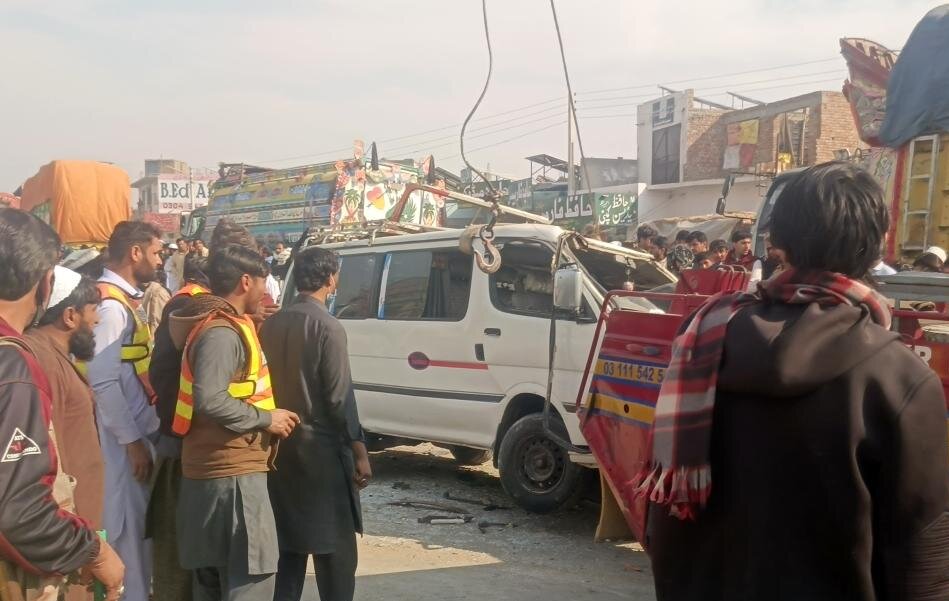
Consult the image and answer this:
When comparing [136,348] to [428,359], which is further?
[428,359]

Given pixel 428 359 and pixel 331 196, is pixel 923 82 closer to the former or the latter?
pixel 428 359

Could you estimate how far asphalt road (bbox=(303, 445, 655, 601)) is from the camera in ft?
15.5

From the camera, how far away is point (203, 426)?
3.26 metres

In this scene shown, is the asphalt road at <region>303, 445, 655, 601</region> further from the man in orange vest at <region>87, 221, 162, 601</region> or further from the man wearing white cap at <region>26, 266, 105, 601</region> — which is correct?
the man wearing white cap at <region>26, 266, 105, 601</region>

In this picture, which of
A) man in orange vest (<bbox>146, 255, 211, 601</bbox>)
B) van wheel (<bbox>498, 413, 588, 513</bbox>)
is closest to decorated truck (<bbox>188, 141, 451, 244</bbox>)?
van wheel (<bbox>498, 413, 588, 513</bbox>)

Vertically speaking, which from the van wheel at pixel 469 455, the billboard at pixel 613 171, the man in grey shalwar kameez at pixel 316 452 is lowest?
the van wheel at pixel 469 455

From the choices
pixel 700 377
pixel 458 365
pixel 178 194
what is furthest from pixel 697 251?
pixel 178 194

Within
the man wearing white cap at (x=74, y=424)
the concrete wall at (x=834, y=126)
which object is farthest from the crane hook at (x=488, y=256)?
the concrete wall at (x=834, y=126)

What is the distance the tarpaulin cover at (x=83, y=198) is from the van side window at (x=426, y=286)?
250 cm

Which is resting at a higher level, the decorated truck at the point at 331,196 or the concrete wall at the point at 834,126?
the concrete wall at the point at 834,126

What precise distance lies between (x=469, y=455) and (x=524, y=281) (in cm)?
218

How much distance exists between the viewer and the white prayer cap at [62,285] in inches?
112

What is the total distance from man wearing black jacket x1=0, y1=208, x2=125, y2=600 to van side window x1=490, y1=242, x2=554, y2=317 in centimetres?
400

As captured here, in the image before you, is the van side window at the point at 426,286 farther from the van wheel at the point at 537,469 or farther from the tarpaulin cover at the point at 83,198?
the tarpaulin cover at the point at 83,198
